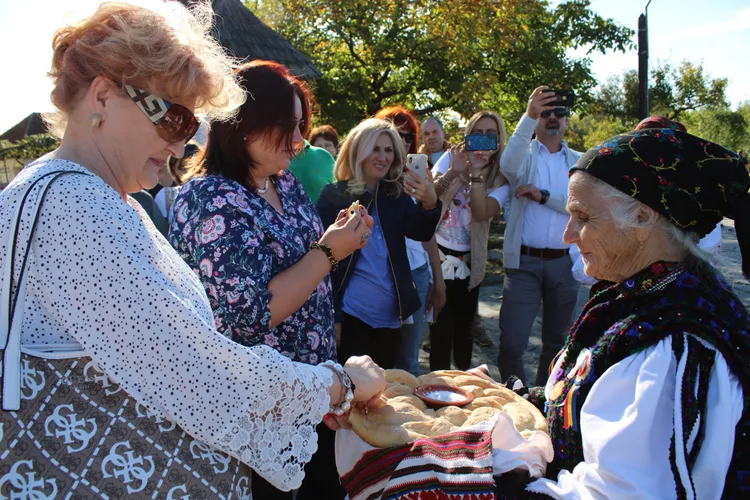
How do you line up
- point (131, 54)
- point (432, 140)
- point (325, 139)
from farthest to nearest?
point (325, 139) < point (432, 140) < point (131, 54)

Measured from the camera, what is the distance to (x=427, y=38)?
11641 millimetres

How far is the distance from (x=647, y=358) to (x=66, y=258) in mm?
1302

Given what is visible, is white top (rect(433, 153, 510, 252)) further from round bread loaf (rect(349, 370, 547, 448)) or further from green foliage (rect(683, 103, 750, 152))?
green foliage (rect(683, 103, 750, 152))

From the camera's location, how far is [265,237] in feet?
6.27

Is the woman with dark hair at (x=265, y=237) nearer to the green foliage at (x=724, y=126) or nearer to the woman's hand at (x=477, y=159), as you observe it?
the woman's hand at (x=477, y=159)

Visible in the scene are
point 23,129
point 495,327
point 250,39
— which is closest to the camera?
point 495,327

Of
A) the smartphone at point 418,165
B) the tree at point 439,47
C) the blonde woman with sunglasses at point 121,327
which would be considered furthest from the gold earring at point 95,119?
the tree at point 439,47

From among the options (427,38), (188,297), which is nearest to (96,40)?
(188,297)

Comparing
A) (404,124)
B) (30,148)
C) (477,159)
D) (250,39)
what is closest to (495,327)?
(477,159)

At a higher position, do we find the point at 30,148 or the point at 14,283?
the point at 14,283

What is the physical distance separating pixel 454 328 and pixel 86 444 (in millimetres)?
3774

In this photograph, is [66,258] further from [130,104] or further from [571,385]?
[571,385]

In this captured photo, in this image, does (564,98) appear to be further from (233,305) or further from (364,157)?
(233,305)

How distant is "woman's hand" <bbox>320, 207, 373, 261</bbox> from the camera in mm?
1980
